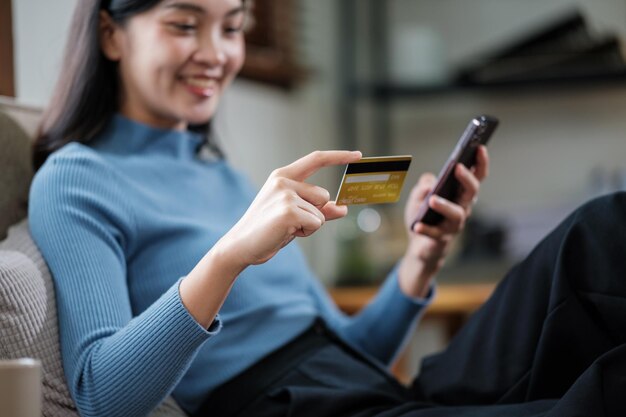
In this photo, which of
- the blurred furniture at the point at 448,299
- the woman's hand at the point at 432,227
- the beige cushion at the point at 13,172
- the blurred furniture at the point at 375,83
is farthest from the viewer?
the blurred furniture at the point at 375,83

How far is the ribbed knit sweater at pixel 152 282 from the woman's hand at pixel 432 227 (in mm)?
40

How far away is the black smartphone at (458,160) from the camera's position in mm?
1171

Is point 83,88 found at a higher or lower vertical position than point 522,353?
higher

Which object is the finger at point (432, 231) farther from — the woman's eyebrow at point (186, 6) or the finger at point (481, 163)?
the woman's eyebrow at point (186, 6)

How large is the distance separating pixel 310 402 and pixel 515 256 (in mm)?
1612

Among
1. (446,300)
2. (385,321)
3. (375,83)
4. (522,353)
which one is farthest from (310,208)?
(375,83)

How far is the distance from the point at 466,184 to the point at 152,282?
48cm

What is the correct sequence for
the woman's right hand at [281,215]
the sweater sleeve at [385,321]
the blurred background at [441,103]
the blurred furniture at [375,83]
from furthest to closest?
→ 1. the blurred furniture at [375,83]
2. the blurred background at [441,103]
3. the sweater sleeve at [385,321]
4. the woman's right hand at [281,215]

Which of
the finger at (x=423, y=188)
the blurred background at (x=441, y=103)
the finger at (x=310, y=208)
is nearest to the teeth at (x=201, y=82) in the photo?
the finger at (x=423, y=188)

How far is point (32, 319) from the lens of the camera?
94cm

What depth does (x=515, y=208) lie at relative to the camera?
279 cm

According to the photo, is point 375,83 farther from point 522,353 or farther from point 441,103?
point 522,353

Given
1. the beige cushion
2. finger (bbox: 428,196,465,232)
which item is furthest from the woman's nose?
finger (bbox: 428,196,465,232)

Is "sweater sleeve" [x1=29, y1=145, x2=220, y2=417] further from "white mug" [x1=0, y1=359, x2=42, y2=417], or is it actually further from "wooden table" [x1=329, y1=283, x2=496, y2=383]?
"wooden table" [x1=329, y1=283, x2=496, y2=383]
